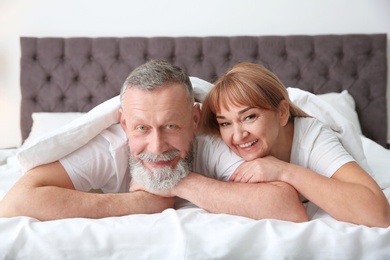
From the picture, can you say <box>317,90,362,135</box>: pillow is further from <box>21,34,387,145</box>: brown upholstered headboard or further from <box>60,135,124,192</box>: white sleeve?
<box>60,135,124,192</box>: white sleeve

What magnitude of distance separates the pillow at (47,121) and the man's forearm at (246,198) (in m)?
1.62

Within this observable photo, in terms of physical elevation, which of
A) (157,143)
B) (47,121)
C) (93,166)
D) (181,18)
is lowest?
(47,121)

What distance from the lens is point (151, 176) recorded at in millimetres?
1522

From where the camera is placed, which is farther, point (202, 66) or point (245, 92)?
point (202, 66)

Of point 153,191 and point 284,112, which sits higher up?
point 284,112

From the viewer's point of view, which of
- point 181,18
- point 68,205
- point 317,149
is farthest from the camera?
point 181,18

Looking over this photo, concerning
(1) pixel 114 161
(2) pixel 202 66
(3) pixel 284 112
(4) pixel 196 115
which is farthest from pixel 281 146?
(2) pixel 202 66

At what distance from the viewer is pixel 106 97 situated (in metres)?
3.14

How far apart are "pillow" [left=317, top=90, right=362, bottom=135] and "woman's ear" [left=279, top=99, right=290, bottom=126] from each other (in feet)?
4.10

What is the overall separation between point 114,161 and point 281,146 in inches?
25.6

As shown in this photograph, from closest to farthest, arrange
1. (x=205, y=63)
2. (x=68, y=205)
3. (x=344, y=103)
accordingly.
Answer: (x=68, y=205), (x=344, y=103), (x=205, y=63)

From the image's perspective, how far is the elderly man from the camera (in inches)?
55.8

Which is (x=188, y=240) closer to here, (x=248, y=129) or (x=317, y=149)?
(x=248, y=129)

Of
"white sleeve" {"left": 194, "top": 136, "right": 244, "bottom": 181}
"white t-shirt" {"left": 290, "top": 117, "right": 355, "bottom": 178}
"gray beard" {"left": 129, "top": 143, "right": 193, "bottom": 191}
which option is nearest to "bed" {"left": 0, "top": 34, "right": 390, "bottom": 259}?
"white t-shirt" {"left": 290, "top": 117, "right": 355, "bottom": 178}
